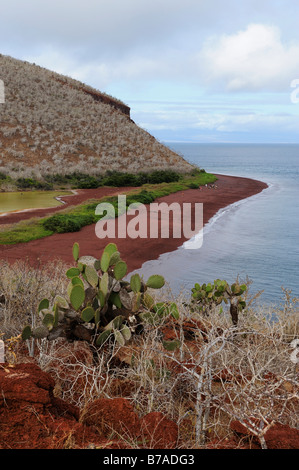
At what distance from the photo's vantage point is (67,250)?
44.6 feet

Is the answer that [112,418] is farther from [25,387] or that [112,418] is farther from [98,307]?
[98,307]

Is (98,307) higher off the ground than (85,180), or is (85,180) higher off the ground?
(85,180)

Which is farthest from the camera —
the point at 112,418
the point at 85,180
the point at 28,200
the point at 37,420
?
the point at 85,180

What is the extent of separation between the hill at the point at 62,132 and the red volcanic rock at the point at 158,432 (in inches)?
1052

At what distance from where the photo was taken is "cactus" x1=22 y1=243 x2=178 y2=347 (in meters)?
4.15

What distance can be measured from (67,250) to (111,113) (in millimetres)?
39026

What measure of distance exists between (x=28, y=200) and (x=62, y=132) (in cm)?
1851

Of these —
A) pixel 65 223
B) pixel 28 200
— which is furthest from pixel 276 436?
pixel 28 200

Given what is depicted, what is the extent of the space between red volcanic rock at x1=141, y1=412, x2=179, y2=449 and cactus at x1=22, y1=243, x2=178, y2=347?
3.86 feet

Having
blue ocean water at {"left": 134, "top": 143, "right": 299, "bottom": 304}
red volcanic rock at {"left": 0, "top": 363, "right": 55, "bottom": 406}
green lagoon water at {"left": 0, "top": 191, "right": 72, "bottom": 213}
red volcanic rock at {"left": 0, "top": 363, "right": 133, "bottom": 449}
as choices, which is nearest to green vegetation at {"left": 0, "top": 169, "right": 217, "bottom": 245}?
green lagoon water at {"left": 0, "top": 191, "right": 72, "bottom": 213}

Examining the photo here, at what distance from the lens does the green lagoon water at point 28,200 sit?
20792 mm

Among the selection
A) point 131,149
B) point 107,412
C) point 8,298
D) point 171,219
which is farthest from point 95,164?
point 107,412

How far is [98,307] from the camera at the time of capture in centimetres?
457
